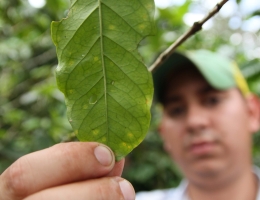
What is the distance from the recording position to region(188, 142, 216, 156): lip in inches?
64.5

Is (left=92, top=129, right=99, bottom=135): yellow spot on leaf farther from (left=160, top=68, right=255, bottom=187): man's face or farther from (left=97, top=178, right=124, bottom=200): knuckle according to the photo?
(left=160, top=68, right=255, bottom=187): man's face

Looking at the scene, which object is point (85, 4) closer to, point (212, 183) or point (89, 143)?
point (89, 143)

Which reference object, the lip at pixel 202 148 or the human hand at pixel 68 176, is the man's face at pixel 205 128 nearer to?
the lip at pixel 202 148

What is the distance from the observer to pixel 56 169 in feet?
1.90

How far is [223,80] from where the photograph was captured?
174cm

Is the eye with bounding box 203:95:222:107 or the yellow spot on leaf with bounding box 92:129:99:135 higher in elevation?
the yellow spot on leaf with bounding box 92:129:99:135

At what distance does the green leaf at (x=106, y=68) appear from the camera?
1.66 ft

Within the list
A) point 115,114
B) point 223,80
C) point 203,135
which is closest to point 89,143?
point 115,114

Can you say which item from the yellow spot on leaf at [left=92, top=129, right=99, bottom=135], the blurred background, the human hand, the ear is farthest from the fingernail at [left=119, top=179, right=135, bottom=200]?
the ear

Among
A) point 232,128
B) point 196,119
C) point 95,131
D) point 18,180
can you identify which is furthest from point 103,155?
point 232,128

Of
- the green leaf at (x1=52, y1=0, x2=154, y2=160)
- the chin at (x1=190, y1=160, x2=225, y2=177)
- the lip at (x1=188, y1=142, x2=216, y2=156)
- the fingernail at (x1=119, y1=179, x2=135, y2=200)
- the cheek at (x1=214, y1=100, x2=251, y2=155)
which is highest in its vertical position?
the green leaf at (x1=52, y1=0, x2=154, y2=160)

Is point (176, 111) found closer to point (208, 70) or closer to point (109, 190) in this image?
point (208, 70)

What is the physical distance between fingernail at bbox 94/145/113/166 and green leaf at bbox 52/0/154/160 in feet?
0.06

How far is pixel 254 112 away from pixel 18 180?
5.95 feet
